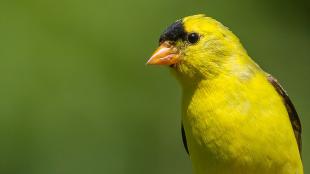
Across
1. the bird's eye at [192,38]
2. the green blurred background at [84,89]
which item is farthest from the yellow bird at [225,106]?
the green blurred background at [84,89]

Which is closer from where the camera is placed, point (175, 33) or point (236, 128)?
point (236, 128)

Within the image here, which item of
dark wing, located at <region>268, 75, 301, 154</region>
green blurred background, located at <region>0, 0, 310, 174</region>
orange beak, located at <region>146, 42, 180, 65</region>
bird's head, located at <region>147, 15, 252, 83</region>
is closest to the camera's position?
bird's head, located at <region>147, 15, 252, 83</region>

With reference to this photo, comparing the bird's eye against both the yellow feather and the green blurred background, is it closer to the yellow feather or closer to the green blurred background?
the yellow feather

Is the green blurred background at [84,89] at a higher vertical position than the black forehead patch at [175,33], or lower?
lower

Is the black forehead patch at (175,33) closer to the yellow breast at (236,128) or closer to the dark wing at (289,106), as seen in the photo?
the yellow breast at (236,128)

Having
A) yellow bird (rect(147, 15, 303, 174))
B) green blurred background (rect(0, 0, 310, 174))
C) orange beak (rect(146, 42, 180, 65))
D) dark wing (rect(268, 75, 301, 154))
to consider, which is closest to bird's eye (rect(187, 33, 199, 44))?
yellow bird (rect(147, 15, 303, 174))

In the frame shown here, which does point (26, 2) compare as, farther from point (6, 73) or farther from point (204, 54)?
point (204, 54)

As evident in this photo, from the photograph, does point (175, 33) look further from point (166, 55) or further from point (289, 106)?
point (289, 106)

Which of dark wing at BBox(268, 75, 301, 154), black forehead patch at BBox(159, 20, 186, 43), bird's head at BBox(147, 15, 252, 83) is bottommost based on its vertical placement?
dark wing at BBox(268, 75, 301, 154)

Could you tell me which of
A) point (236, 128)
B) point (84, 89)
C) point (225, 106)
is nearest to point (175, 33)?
point (225, 106)
